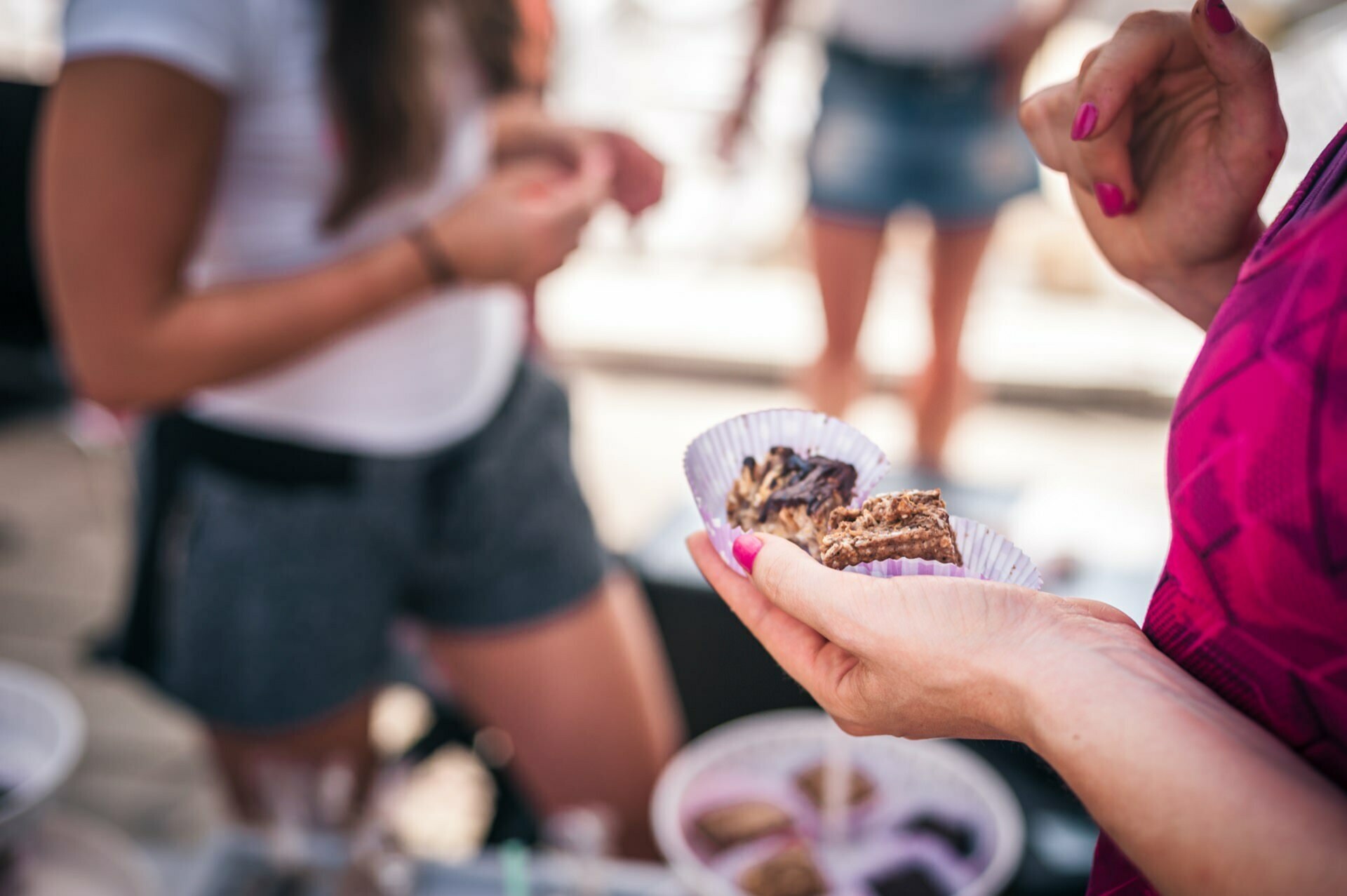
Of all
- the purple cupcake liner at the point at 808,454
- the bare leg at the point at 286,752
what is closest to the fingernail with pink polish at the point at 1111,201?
the purple cupcake liner at the point at 808,454

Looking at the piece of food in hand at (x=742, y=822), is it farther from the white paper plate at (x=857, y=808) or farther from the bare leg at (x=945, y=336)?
the bare leg at (x=945, y=336)

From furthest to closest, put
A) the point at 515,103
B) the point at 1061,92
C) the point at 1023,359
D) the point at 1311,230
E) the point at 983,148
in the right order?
1. the point at 1023,359
2. the point at 983,148
3. the point at 515,103
4. the point at 1061,92
5. the point at 1311,230

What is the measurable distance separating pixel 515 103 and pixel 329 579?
0.77 m

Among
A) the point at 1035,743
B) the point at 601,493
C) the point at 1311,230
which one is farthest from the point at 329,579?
the point at 601,493

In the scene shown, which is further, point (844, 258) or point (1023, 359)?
point (1023, 359)

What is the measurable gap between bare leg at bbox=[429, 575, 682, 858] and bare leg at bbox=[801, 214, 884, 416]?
77 centimetres

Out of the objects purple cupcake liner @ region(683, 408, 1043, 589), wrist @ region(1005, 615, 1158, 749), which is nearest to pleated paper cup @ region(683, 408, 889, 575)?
purple cupcake liner @ region(683, 408, 1043, 589)

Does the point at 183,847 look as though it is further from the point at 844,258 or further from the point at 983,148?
the point at 983,148

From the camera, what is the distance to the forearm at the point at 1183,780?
377 millimetres

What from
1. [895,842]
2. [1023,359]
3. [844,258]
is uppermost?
[844,258]

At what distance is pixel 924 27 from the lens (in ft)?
5.82

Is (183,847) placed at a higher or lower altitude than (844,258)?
lower

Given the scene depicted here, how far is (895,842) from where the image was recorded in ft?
3.99

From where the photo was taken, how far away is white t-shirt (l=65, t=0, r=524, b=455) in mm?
968
